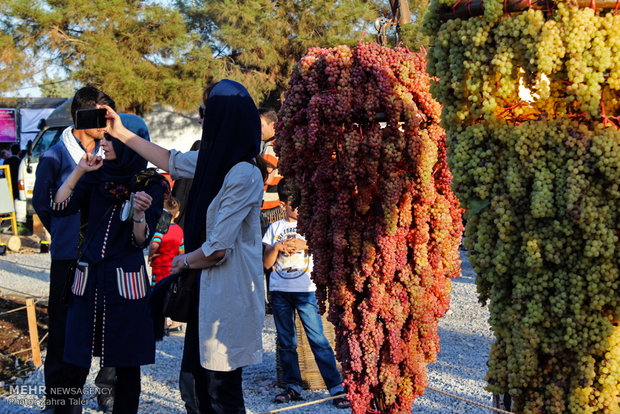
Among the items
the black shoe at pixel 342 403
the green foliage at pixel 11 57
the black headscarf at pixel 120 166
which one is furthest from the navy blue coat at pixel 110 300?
the green foliage at pixel 11 57

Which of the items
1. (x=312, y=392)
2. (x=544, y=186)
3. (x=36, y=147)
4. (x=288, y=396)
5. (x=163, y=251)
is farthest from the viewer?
(x=36, y=147)

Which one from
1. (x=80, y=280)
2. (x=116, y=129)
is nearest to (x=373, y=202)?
(x=116, y=129)

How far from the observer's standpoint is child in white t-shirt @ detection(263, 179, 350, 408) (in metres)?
4.35

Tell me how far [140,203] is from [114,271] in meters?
0.42

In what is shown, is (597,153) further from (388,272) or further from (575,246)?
(388,272)

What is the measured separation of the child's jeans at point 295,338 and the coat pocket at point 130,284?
1340 millimetres

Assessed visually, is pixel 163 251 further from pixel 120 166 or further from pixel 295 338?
pixel 120 166

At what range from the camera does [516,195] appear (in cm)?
198

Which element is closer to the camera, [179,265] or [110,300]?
[179,265]

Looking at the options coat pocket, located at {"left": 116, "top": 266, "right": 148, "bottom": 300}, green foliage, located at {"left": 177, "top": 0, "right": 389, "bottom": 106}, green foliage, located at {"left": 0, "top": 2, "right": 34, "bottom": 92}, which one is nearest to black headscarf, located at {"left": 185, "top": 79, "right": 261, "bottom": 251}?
coat pocket, located at {"left": 116, "top": 266, "right": 148, "bottom": 300}

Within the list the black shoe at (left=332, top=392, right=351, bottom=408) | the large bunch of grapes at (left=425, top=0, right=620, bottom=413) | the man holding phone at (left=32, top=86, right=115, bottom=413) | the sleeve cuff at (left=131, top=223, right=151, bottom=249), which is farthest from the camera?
the black shoe at (left=332, top=392, right=351, bottom=408)

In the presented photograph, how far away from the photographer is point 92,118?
→ 3230mm

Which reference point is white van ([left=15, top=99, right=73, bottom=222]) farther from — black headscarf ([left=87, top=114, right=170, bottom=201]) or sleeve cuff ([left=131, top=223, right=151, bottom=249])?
sleeve cuff ([left=131, top=223, right=151, bottom=249])

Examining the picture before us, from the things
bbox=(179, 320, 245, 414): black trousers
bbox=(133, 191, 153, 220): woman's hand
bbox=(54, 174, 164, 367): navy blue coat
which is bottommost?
bbox=(179, 320, 245, 414): black trousers
